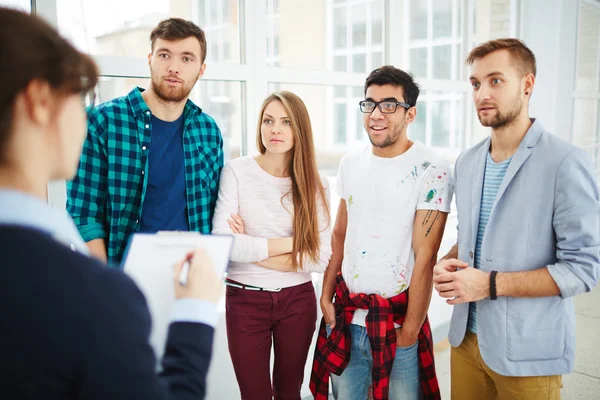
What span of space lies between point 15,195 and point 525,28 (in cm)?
541

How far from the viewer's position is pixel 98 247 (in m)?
1.70

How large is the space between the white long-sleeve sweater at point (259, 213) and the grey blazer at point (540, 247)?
687mm

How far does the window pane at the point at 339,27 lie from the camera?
12.3 feet

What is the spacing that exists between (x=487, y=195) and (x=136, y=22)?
1802mm

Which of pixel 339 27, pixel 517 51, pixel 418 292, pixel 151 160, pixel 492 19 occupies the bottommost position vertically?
pixel 418 292

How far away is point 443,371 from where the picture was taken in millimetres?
3215

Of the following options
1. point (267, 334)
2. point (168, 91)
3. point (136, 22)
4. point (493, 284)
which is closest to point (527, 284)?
point (493, 284)

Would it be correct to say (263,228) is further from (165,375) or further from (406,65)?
(406,65)

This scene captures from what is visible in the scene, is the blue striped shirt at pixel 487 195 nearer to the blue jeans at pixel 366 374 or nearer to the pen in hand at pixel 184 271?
the blue jeans at pixel 366 374

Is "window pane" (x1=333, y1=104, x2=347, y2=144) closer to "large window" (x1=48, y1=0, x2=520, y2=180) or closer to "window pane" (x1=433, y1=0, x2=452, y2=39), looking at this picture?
"large window" (x1=48, y1=0, x2=520, y2=180)

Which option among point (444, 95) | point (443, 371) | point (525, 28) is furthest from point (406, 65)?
point (443, 371)

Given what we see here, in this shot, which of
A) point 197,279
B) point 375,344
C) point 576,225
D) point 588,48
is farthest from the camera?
point 588,48

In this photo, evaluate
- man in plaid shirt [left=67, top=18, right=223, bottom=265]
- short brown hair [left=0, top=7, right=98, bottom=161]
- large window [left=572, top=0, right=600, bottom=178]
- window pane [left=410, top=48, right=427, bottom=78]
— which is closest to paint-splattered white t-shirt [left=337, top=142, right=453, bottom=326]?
man in plaid shirt [left=67, top=18, right=223, bottom=265]

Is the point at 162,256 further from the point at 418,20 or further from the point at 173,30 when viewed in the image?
the point at 418,20
